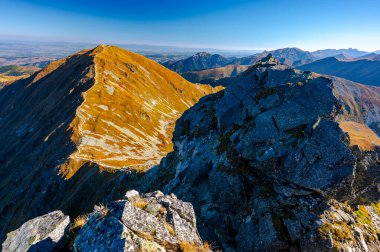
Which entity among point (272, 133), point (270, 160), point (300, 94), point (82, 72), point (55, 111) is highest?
point (300, 94)

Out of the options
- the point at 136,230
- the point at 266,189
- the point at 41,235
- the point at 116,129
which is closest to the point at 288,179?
the point at 266,189

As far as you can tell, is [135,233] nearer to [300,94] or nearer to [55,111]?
[300,94]

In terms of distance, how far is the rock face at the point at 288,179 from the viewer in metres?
20.5

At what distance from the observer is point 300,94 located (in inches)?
1024

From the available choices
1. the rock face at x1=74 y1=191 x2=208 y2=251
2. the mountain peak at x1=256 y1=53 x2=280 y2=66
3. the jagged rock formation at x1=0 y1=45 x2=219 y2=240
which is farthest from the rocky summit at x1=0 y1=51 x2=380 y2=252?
the jagged rock formation at x1=0 y1=45 x2=219 y2=240

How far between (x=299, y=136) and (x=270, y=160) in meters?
3.61

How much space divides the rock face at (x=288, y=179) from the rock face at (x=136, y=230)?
9756 mm

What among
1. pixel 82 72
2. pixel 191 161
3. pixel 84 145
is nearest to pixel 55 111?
pixel 82 72

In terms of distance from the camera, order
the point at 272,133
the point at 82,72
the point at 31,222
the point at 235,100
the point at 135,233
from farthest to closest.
Result: the point at 82,72 → the point at 235,100 → the point at 272,133 → the point at 31,222 → the point at 135,233

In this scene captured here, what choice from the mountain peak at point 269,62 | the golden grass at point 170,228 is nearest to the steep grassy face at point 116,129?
the mountain peak at point 269,62

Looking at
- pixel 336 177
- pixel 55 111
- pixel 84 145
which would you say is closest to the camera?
pixel 336 177

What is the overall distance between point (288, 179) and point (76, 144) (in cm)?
9967

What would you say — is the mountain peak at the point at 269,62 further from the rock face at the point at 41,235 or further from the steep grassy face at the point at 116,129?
the steep grassy face at the point at 116,129

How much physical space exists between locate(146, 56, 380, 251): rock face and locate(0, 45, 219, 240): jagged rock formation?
3804cm
